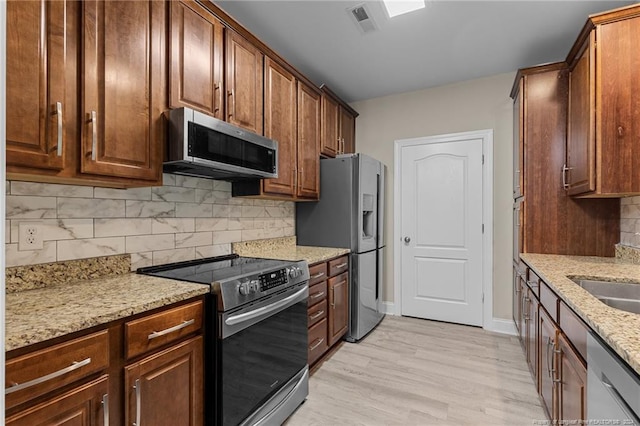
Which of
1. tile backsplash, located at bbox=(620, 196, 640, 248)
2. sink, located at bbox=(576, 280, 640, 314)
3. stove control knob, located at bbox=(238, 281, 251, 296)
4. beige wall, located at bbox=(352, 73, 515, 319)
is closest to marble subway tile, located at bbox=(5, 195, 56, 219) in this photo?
stove control knob, located at bbox=(238, 281, 251, 296)

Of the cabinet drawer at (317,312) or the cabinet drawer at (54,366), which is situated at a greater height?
the cabinet drawer at (54,366)

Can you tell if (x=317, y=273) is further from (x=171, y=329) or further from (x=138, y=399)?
(x=138, y=399)

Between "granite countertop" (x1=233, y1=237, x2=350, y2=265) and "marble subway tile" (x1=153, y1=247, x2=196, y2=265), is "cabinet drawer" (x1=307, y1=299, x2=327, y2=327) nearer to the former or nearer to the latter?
"granite countertop" (x1=233, y1=237, x2=350, y2=265)

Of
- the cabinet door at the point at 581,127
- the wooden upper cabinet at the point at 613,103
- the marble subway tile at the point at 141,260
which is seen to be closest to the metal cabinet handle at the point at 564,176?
the cabinet door at the point at 581,127

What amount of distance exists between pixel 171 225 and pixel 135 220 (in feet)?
0.79

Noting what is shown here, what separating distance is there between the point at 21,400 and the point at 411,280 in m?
3.44

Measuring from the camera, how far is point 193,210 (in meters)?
2.26

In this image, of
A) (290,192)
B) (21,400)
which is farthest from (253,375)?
(290,192)

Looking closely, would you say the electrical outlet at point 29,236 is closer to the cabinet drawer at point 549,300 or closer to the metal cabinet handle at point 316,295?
the metal cabinet handle at point 316,295

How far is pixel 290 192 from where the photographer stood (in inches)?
108

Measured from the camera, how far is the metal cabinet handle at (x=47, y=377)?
884 millimetres

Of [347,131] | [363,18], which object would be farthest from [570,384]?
[347,131]

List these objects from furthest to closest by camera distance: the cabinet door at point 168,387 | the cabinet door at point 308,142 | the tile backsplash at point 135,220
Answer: the cabinet door at point 308,142 < the tile backsplash at point 135,220 < the cabinet door at point 168,387

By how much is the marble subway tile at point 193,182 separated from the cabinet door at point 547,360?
2246mm
